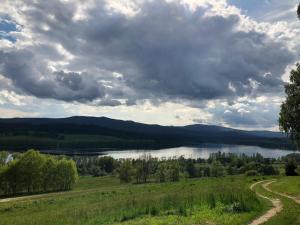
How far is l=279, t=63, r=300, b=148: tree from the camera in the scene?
4381 cm

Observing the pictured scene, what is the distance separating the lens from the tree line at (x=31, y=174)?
327 feet

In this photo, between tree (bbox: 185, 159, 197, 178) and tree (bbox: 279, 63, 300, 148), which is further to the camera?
tree (bbox: 185, 159, 197, 178)

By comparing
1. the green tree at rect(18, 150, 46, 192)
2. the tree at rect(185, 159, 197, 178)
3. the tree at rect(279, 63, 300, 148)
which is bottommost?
the tree at rect(185, 159, 197, 178)

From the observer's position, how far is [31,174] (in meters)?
102

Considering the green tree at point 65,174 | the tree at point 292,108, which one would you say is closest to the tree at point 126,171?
the green tree at point 65,174

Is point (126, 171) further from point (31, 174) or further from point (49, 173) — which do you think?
point (31, 174)

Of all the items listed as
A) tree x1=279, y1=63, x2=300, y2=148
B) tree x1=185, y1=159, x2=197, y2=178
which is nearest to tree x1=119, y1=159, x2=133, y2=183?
tree x1=185, y1=159, x2=197, y2=178

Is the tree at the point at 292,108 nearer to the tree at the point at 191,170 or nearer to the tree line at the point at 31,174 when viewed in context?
the tree line at the point at 31,174

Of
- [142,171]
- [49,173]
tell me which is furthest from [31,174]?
[142,171]

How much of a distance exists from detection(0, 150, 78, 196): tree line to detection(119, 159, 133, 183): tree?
4304 cm

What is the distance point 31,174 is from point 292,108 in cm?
7653

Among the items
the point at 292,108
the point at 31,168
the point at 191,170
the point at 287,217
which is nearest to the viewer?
the point at 287,217

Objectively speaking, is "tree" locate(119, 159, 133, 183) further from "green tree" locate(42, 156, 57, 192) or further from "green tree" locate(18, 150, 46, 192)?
"green tree" locate(18, 150, 46, 192)

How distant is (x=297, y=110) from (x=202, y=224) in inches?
1099
